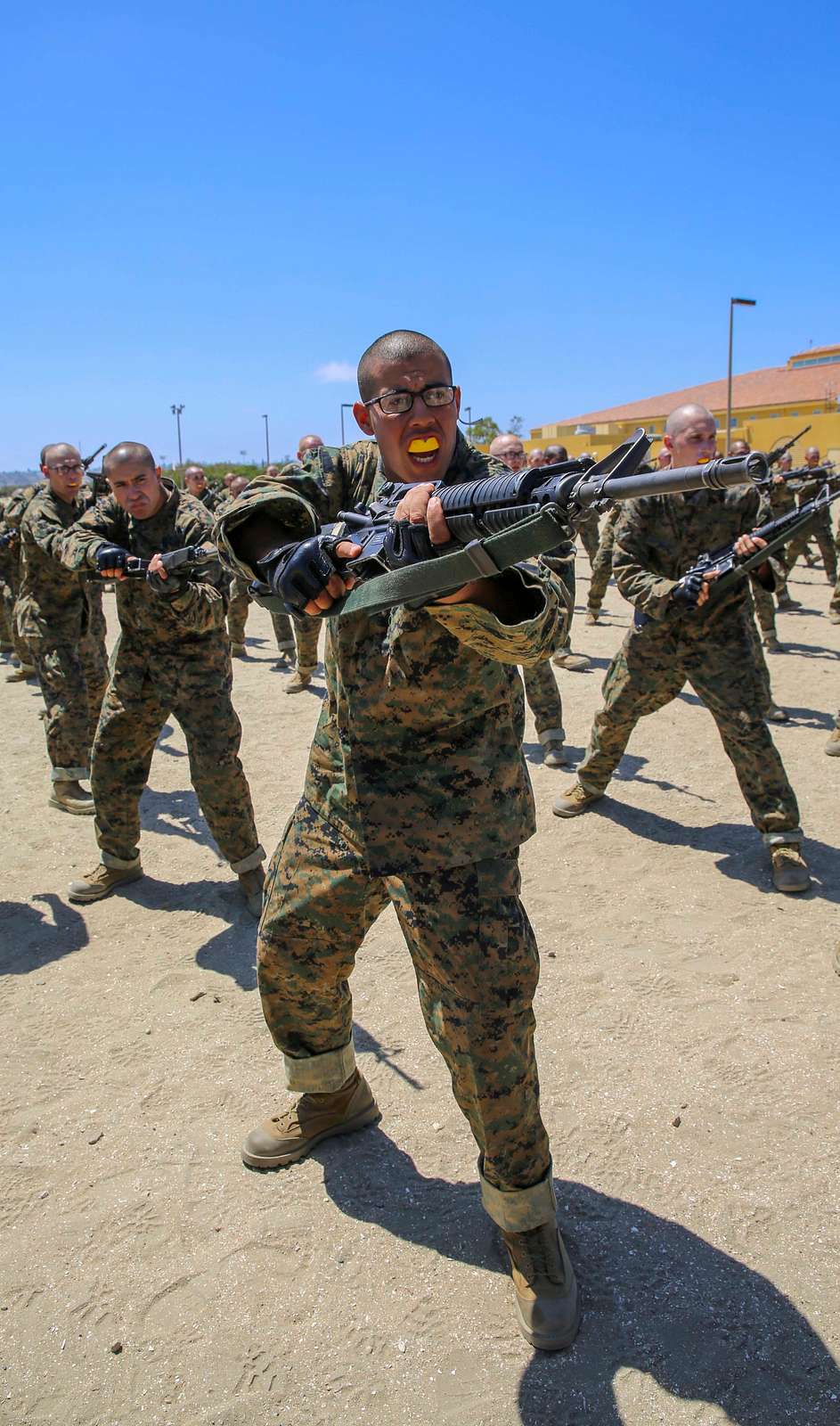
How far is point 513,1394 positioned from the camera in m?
2.11

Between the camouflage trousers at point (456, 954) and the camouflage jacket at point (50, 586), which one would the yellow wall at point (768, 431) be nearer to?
the camouflage jacket at point (50, 586)

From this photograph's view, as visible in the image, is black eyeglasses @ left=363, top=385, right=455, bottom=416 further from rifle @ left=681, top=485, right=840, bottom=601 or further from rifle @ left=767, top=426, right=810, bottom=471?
rifle @ left=681, top=485, right=840, bottom=601

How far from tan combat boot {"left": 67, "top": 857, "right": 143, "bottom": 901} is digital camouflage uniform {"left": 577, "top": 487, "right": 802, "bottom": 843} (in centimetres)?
287

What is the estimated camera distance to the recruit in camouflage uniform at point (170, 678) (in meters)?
4.31

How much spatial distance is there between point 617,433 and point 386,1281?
175 feet

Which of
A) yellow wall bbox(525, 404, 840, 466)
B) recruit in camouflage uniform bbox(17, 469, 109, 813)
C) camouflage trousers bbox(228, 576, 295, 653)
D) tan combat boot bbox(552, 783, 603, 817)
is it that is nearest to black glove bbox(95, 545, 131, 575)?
recruit in camouflage uniform bbox(17, 469, 109, 813)

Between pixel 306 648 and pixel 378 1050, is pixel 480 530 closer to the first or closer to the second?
pixel 378 1050

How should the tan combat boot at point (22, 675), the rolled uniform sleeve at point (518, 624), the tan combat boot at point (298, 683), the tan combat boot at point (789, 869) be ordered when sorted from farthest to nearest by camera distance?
the tan combat boot at point (22, 675), the tan combat boot at point (298, 683), the tan combat boot at point (789, 869), the rolled uniform sleeve at point (518, 624)

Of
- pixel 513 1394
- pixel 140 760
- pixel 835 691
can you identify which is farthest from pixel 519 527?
pixel 835 691

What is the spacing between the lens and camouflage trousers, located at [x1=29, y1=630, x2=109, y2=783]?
20.5ft

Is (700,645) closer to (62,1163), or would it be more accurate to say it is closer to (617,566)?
(617,566)

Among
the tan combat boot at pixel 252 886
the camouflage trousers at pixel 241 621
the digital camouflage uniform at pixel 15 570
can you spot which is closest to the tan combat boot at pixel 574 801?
the tan combat boot at pixel 252 886

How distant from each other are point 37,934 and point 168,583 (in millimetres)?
1860

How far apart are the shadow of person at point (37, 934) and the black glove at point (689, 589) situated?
11.1ft
